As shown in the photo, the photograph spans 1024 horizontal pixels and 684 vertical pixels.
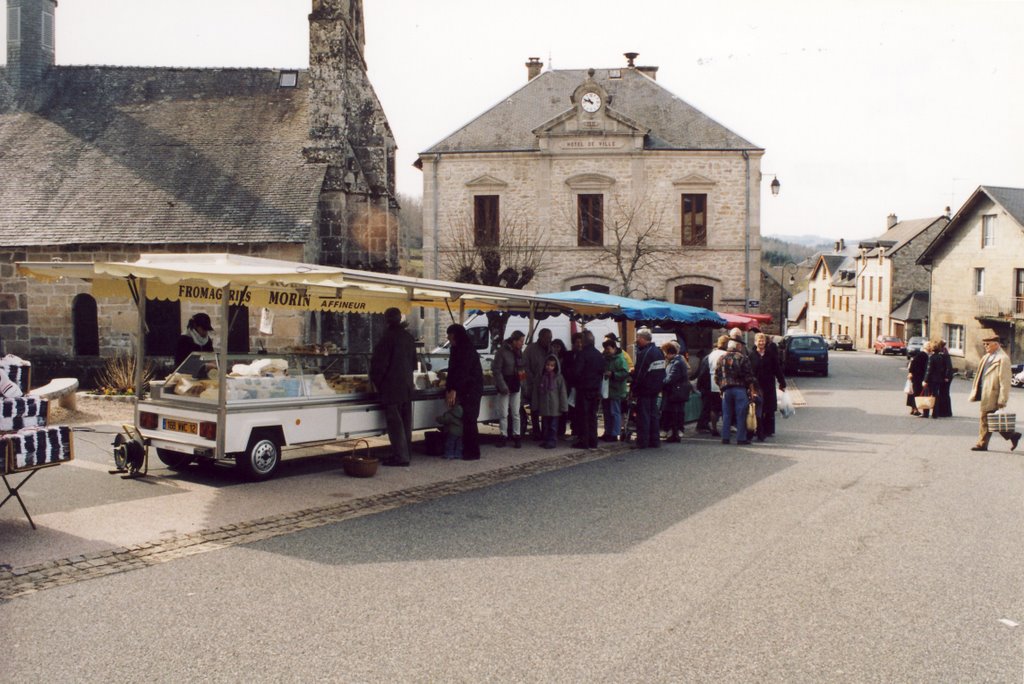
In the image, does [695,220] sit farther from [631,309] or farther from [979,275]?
[979,275]

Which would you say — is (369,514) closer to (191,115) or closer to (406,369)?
(406,369)

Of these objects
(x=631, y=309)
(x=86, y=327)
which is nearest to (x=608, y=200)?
(x=86, y=327)

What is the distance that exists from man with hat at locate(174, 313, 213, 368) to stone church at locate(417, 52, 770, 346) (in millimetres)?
22570

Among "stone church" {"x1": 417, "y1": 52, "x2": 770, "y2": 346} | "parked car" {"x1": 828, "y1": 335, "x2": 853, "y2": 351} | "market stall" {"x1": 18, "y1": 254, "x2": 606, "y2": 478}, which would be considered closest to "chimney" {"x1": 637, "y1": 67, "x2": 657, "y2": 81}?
"stone church" {"x1": 417, "y1": 52, "x2": 770, "y2": 346}

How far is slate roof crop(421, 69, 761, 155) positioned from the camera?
3494 centimetres

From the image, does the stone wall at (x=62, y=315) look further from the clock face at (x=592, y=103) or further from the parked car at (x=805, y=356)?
the parked car at (x=805, y=356)

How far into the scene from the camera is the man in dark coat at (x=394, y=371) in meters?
11.3

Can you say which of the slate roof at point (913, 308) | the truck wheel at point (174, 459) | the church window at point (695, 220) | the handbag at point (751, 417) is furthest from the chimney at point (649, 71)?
the slate roof at point (913, 308)

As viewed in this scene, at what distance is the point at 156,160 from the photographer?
2597 cm

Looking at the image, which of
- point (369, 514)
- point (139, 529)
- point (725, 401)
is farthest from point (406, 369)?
point (725, 401)

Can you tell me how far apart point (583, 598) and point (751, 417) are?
358 inches

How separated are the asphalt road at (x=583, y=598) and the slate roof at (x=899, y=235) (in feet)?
214

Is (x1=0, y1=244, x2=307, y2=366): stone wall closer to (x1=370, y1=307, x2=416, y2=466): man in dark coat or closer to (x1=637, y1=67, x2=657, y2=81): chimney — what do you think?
(x1=370, y1=307, x2=416, y2=466): man in dark coat

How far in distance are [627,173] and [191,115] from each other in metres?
15.9
